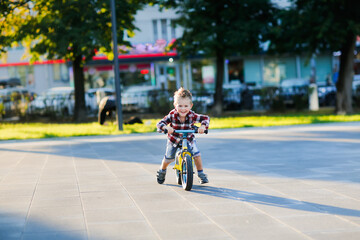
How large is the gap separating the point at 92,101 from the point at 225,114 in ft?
22.4

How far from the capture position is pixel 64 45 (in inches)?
848

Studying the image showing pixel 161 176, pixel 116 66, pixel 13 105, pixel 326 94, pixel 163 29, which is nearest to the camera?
pixel 161 176

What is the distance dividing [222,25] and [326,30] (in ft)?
15.8

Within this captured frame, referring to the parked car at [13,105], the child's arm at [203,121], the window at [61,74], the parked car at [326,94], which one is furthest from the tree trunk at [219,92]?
the window at [61,74]

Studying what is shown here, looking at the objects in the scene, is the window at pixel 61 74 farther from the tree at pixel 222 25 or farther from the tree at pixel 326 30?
the tree at pixel 326 30

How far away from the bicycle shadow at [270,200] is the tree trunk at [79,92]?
18.4m

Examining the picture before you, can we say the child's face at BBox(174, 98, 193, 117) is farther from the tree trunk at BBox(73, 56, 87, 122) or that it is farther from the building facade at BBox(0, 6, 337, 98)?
the building facade at BBox(0, 6, 337, 98)

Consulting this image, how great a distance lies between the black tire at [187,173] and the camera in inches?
275

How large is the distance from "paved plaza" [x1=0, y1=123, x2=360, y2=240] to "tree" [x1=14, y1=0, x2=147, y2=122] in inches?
384

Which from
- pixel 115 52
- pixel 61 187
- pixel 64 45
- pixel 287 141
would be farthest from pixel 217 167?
A: pixel 64 45

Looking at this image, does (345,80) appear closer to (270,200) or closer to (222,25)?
(222,25)

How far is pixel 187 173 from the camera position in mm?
6984

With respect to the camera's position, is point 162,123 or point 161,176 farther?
point 161,176

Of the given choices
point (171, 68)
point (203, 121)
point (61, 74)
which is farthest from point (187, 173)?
point (61, 74)
